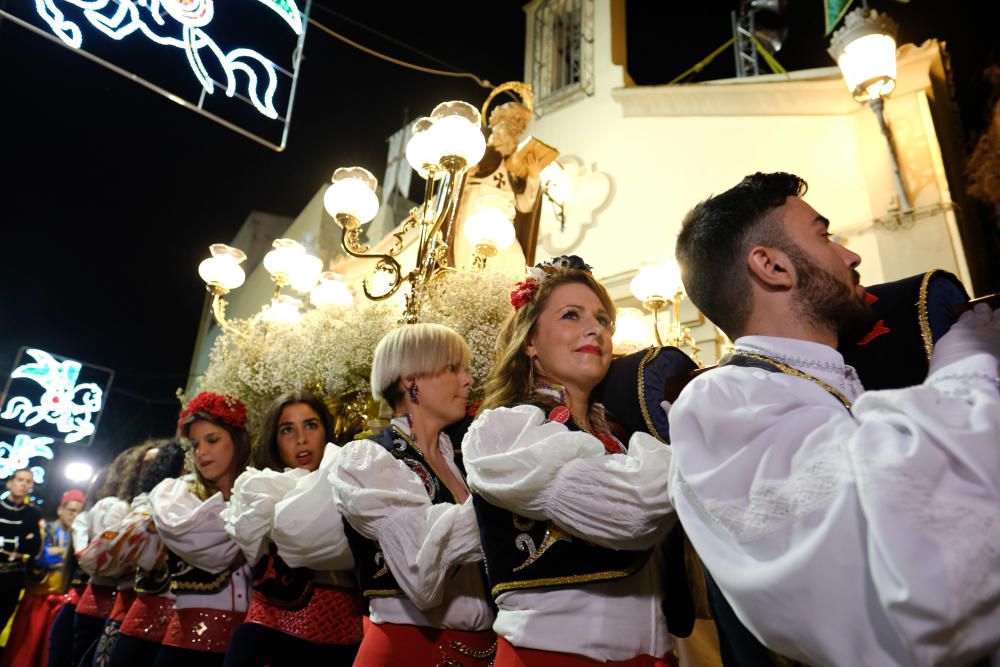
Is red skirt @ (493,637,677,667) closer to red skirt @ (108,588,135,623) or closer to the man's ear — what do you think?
the man's ear

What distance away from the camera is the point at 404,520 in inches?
73.5

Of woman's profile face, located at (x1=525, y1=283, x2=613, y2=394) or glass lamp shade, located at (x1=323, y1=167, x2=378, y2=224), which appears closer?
woman's profile face, located at (x1=525, y1=283, x2=613, y2=394)

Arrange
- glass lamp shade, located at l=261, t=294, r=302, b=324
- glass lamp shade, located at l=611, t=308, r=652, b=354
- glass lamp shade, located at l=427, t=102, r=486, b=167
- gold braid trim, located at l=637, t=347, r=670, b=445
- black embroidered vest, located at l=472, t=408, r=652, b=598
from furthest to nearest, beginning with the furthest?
glass lamp shade, located at l=611, t=308, r=652, b=354, glass lamp shade, located at l=261, t=294, r=302, b=324, glass lamp shade, located at l=427, t=102, r=486, b=167, gold braid trim, located at l=637, t=347, r=670, b=445, black embroidered vest, located at l=472, t=408, r=652, b=598

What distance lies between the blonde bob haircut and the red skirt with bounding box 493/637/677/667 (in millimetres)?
1108

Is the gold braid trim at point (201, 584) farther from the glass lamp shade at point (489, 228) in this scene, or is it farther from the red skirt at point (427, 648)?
the glass lamp shade at point (489, 228)

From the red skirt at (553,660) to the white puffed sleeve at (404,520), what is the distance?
0.29 metres

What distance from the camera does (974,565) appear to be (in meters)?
0.81

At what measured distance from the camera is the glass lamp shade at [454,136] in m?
3.62

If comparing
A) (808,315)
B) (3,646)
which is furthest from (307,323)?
(3,646)

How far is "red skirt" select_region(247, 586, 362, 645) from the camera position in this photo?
2.52 m

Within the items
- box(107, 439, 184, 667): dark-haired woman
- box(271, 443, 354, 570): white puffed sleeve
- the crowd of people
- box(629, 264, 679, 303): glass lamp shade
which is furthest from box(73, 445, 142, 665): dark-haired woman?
box(629, 264, 679, 303): glass lamp shade

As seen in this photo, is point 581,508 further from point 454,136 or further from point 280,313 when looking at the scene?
point 280,313

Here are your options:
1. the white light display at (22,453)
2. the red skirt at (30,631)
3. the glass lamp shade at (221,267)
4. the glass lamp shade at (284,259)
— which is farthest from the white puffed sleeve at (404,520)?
the white light display at (22,453)

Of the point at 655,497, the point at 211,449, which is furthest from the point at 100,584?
the point at 655,497
